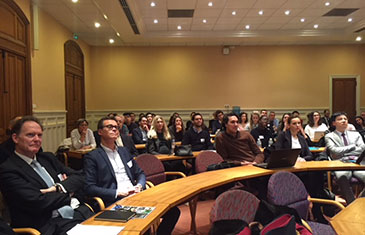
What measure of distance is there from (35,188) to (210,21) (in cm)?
796

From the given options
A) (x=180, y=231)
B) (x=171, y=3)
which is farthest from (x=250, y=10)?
(x=180, y=231)

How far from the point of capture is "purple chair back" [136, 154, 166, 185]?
12.7ft

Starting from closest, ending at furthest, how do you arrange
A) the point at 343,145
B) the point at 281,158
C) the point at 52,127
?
the point at 281,158
the point at 343,145
the point at 52,127

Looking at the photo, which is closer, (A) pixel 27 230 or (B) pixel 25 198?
(A) pixel 27 230

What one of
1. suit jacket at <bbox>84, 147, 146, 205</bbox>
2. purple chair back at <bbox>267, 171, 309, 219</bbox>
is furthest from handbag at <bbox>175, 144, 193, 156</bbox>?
purple chair back at <bbox>267, 171, 309, 219</bbox>

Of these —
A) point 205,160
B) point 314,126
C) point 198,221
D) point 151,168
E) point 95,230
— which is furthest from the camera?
point 314,126

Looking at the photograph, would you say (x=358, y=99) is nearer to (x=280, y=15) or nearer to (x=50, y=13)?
(x=280, y=15)

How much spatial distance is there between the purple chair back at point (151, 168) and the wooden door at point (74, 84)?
5.93m

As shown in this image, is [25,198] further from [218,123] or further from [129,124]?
[218,123]

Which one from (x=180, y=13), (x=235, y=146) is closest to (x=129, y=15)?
(x=180, y=13)

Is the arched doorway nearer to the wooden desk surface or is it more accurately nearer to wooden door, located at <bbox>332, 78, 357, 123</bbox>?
the wooden desk surface

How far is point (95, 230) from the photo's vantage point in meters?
1.85

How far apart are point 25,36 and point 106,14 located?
210cm

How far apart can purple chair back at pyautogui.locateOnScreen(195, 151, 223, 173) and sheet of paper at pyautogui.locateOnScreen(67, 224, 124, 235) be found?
244 centimetres
